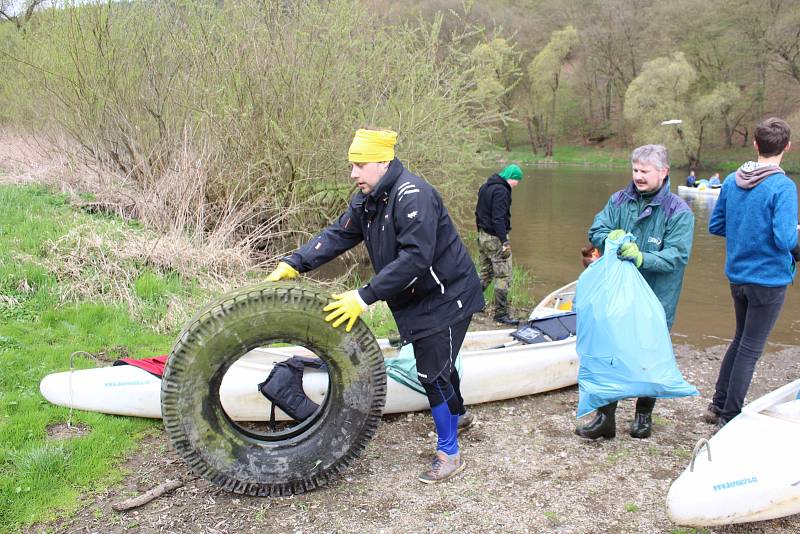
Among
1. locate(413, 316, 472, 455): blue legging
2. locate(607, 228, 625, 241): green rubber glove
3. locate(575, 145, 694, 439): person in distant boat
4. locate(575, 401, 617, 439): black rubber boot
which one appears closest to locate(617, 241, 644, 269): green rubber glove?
locate(575, 145, 694, 439): person in distant boat

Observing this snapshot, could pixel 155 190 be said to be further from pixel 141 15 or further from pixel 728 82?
pixel 728 82

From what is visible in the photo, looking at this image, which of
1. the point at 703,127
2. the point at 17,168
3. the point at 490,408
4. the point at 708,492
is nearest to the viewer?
the point at 708,492

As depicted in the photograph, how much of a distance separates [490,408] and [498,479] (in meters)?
1.26

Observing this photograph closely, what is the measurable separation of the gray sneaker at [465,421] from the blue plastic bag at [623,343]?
2.72ft

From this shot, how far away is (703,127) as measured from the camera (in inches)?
1515

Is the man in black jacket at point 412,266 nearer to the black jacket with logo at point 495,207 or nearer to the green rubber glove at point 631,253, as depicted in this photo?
the green rubber glove at point 631,253

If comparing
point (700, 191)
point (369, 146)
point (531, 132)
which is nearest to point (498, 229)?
point (369, 146)

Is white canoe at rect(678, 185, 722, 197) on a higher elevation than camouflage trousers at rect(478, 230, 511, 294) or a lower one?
lower

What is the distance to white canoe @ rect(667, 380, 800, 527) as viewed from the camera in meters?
3.18

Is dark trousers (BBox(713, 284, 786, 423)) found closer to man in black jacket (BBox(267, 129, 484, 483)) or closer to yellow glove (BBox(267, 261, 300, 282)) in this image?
man in black jacket (BBox(267, 129, 484, 483))

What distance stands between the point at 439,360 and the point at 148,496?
5.80ft

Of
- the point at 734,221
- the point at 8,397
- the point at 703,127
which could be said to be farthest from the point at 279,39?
the point at 703,127

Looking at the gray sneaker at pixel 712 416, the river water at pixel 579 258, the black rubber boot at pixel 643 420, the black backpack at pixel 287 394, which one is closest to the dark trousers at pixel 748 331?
the gray sneaker at pixel 712 416

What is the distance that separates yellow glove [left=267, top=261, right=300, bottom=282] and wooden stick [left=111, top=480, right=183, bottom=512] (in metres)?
1.29
